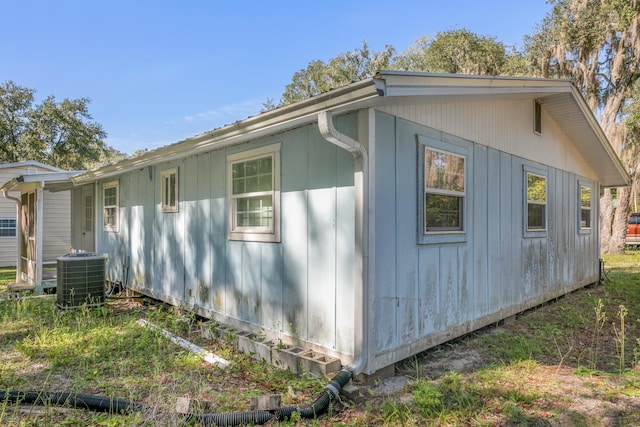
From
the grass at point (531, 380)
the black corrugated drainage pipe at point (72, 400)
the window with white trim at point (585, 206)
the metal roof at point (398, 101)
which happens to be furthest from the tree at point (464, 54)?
the black corrugated drainage pipe at point (72, 400)

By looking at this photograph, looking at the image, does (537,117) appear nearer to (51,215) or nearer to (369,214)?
(369,214)

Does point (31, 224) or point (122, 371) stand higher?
point (31, 224)

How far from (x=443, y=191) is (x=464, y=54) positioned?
18.5 meters

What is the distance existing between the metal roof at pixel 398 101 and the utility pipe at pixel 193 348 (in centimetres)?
229

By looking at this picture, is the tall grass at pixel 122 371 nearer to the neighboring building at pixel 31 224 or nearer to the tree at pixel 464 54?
the neighboring building at pixel 31 224

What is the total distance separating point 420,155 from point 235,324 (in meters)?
2.89

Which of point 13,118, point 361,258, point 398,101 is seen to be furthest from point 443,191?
point 13,118

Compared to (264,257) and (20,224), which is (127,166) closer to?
(264,257)

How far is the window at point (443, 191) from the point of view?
159 inches

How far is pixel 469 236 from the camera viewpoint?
459cm

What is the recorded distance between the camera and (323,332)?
11.7 ft

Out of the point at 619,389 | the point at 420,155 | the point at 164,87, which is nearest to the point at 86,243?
the point at 420,155

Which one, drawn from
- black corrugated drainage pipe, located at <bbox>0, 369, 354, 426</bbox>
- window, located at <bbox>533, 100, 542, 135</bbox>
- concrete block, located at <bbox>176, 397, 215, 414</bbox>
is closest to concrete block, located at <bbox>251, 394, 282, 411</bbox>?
black corrugated drainage pipe, located at <bbox>0, 369, 354, 426</bbox>

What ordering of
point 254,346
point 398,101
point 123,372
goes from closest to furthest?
point 398,101 → point 123,372 → point 254,346
